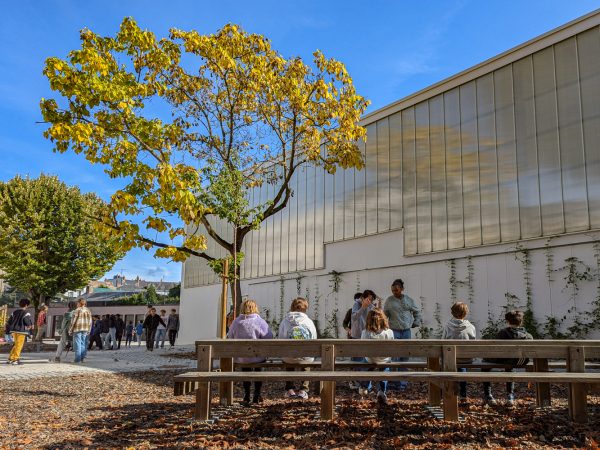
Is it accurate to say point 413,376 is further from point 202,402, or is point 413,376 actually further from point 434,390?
point 202,402

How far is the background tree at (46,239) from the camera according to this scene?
29.4 meters

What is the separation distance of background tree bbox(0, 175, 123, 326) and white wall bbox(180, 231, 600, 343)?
11.2 meters

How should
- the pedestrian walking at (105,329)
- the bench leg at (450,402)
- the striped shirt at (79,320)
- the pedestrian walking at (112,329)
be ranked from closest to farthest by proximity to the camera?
the bench leg at (450,402) → the striped shirt at (79,320) → the pedestrian walking at (105,329) → the pedestrian walking at (112,329)

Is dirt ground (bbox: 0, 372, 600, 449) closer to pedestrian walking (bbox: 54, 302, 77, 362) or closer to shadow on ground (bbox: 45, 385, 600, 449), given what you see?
shadow on ground (bbox: 45, 385, 600, 449)

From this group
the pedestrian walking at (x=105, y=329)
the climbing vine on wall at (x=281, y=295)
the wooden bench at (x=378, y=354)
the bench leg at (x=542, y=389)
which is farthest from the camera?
the pedestrian walking at (x=105, y=329)

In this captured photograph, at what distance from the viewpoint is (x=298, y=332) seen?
25.3 ft

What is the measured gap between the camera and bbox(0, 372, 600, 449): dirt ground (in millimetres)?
5254

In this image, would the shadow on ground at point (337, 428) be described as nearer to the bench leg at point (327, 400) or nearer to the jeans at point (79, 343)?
the bench leg at point (327, 400)

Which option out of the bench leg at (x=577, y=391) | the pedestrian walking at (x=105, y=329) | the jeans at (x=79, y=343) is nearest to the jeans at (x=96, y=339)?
the pedestrian walking at (x=105, y=329)

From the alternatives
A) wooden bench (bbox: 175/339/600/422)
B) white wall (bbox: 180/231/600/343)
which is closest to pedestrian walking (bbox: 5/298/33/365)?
white wall (bbox: 180/231/600/343)

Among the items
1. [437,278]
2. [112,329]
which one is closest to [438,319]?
[437,278]

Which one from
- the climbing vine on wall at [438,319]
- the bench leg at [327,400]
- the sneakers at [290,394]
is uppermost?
the climbing vine on wall at [438,319]

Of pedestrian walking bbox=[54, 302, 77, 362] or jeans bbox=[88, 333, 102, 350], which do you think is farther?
jeans bbox=[88, 333, 102, 350]

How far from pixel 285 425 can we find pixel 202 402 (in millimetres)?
939
